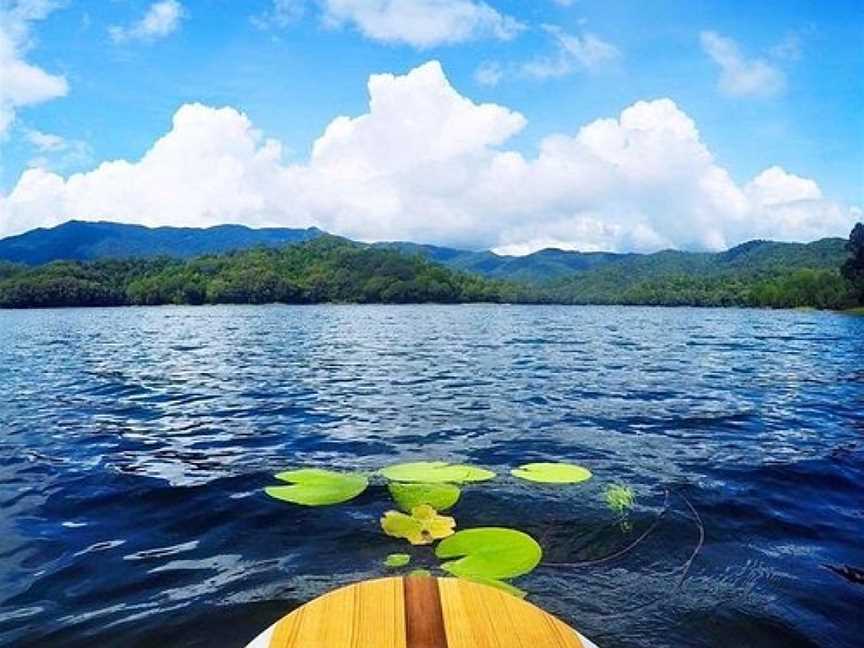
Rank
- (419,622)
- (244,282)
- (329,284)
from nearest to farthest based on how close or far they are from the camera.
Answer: (419,622) → (244,282) → (329,284)

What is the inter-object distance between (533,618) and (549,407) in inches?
455

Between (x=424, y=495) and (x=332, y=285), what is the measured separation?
155 m

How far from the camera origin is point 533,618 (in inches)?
104

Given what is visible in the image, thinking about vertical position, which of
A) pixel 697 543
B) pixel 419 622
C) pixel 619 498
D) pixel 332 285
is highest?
pixel 332 285

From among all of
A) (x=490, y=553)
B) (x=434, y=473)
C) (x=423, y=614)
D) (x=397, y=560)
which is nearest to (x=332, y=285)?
(x=434, y=473)

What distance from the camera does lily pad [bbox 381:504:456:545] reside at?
6043mm

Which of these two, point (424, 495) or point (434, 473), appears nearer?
point (424, 495)

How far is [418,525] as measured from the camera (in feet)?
20.6

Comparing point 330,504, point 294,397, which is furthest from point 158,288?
point 330,504

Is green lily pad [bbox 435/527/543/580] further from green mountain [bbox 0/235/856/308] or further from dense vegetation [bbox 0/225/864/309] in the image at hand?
green mountain [bbox 0/235/856/308]

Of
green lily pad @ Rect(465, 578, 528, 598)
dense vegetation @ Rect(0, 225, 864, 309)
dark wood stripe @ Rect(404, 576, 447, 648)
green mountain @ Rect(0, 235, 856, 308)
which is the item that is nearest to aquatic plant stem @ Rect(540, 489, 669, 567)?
green lily pad @ Rect(465, 578, 528, 598)

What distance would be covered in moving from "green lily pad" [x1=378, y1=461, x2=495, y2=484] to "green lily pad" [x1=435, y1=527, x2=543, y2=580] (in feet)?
5.58

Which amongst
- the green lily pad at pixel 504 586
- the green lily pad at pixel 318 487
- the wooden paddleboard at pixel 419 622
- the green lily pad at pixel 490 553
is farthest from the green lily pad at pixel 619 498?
the wooden paddleboard at pixel 419 622

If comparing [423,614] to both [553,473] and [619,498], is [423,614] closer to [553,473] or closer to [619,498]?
[619,498]
